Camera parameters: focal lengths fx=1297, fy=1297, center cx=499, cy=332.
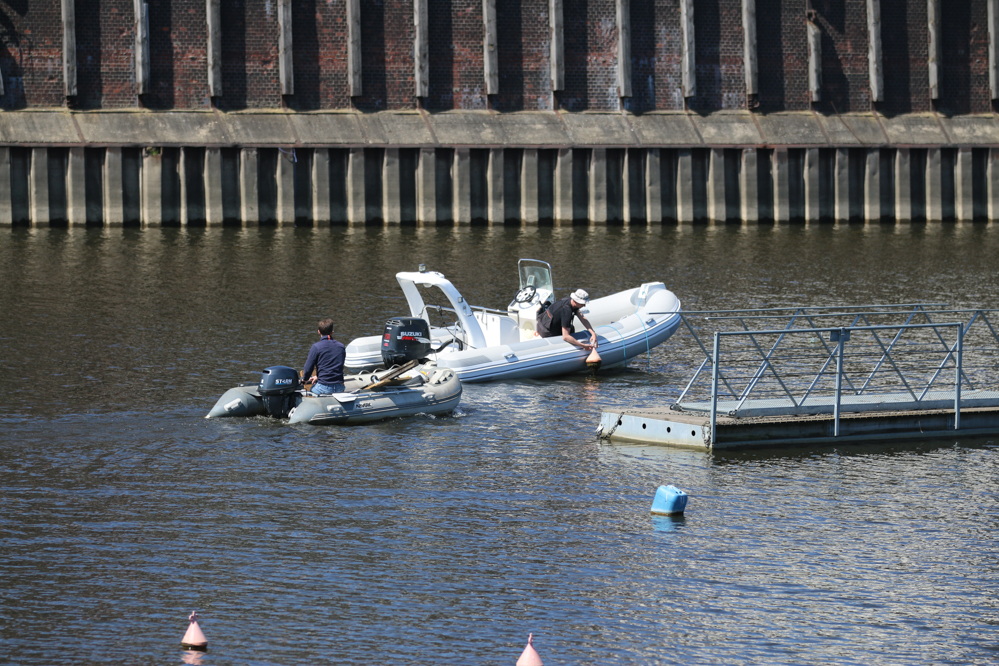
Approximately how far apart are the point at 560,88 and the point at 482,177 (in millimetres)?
4454

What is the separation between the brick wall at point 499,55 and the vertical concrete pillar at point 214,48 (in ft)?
1.50

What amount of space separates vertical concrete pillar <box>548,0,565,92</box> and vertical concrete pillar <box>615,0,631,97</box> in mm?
1891

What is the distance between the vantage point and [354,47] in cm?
4034

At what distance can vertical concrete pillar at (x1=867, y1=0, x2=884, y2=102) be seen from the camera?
144 feet

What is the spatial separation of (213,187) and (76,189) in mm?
3769

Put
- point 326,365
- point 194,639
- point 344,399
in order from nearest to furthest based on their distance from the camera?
point 194,639
point 344,399
point 326,365

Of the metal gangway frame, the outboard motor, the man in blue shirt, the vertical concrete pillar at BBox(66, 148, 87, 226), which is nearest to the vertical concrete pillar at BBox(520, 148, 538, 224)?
the vertical concrete pillar at BBox(66, 148, 87, 226)

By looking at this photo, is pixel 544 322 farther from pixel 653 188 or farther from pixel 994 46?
pixel 994 46

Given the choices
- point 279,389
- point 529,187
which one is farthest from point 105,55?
point 279,389

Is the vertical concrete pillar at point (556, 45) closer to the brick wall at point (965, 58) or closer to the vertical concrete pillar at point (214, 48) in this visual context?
the vertical concrete pillar at point (214, 48)

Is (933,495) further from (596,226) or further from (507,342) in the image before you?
(596,226)

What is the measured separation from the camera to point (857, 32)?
147 feet

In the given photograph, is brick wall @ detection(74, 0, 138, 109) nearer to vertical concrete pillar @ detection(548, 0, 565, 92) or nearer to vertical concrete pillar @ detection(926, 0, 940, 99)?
vertical concrete pillar @ detection(548, 0, 565, 92)

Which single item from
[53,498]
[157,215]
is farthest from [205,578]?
[157,215]
